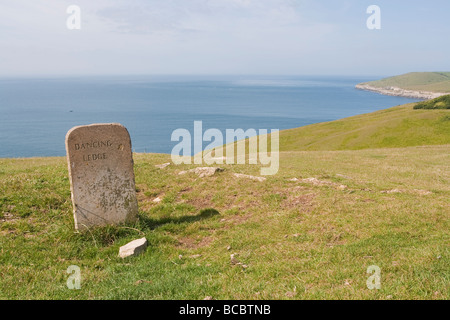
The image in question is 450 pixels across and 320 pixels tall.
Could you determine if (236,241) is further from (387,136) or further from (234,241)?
(387,136)

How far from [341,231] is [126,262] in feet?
18.5

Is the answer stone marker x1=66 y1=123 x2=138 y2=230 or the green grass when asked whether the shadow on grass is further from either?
the green grass

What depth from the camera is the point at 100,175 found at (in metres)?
9.77

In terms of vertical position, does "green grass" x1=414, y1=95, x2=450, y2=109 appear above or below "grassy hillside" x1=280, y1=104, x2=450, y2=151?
above

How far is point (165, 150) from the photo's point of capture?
117m

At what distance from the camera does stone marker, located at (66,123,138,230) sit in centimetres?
940

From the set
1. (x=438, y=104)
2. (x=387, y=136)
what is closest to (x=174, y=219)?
(x=387, y=136)

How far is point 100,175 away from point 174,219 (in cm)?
275

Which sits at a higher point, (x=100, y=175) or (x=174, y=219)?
(x=100, y=175)

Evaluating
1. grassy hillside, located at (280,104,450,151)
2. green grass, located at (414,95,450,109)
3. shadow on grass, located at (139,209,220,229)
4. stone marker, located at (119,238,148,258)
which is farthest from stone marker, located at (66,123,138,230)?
green grass, located at (414,95,450,109)

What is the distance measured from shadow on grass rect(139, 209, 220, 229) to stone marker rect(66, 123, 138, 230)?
445 millimetres

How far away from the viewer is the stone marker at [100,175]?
30.8 feet
